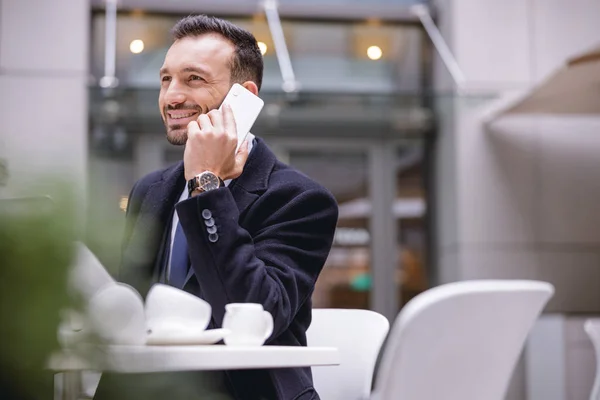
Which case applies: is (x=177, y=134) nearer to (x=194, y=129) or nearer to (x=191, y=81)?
(x=191, y=81)

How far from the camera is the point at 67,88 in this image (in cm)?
708

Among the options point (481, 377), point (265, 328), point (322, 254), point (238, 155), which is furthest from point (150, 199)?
point (481, 377)

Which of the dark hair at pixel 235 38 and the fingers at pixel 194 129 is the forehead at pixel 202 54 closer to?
the dark hair at pixel 235 38

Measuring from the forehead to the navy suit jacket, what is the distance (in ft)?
→ 0.66

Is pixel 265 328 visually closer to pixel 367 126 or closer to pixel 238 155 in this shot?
pixel 238 155

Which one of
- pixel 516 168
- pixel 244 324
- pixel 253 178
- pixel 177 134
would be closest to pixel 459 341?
pixel 244 324

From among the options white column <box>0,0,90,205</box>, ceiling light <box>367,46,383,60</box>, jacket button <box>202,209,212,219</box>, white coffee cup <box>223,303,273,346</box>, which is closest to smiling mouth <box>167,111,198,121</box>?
jacket button <box>202,209,212,219</box>

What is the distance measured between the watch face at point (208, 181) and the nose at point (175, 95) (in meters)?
0.38

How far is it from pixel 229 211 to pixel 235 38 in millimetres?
662

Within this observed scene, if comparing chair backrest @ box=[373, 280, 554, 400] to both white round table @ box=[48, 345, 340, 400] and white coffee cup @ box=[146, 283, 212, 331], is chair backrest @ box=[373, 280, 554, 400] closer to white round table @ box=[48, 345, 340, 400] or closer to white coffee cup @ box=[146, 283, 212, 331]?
white round table @ box=[48, 345, 340, 400]

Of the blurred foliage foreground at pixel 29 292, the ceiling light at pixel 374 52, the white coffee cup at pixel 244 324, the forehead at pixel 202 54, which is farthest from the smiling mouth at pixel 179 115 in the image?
the ceiling light at pixel 374 52

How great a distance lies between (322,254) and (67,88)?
18.0 ft

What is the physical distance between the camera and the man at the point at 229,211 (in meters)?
1.67

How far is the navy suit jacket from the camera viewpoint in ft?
5.48
